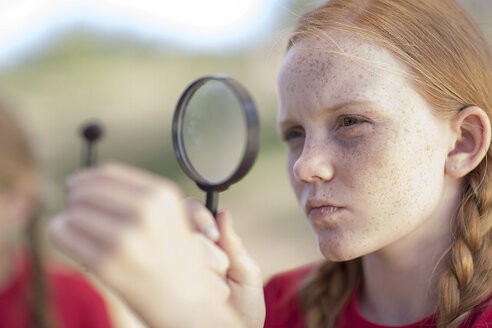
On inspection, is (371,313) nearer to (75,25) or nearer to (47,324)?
(47,324)

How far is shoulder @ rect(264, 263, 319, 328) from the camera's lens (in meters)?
1.70

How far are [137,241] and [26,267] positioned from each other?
2.29 feet

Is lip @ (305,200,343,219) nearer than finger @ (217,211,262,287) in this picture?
No

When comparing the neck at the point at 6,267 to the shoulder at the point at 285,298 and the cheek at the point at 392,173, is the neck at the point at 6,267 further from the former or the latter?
the cheek at the point at 392,173

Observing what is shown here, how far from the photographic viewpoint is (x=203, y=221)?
1.08m

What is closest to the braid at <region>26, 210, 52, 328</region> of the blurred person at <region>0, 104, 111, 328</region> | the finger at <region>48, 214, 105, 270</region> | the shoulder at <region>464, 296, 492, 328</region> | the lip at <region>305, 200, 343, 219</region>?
the blurred person at <region>0, 104, 111, 328</region>

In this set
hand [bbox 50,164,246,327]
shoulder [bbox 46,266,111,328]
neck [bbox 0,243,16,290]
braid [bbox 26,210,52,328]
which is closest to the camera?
hand [bbox 50,164,246,327]

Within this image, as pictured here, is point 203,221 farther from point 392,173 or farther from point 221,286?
point 392,173

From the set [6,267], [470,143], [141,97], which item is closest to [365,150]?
[470,143]

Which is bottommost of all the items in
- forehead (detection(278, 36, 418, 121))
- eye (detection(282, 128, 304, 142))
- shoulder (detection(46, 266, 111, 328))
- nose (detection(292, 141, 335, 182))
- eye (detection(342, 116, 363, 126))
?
shoulder (detection(46, 266, 111, 328))

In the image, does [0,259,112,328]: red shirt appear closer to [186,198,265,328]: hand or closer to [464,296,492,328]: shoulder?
[186,198,265,328]: hand

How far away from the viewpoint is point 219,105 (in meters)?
1.26

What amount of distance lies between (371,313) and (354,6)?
822 mm

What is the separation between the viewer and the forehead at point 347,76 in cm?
130
